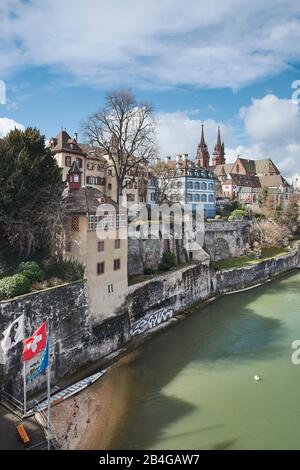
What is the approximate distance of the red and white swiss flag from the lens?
16.3 metres

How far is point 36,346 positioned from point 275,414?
1198cm

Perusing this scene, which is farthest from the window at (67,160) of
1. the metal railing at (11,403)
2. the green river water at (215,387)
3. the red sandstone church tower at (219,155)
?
the red sandstone church tower at (219,155)

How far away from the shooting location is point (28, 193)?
23.3 metres

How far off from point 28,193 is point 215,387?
52.9 ft

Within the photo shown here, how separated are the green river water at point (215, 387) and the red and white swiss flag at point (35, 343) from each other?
5.24m

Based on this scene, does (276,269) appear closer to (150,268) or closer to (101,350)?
(150,268)

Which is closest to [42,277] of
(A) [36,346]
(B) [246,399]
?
(A) [36,346]

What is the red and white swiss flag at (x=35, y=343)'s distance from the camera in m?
16.3

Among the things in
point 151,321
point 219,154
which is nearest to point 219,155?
point 219,154

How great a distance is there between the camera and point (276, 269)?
1972 inches

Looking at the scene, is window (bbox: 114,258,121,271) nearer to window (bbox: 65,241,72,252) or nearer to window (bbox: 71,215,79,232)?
window (bbox: 65,241,72,252)

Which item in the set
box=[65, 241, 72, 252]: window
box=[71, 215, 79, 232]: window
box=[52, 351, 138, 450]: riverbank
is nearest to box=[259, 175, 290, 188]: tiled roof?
box=[71, 215, 79, 232]: window

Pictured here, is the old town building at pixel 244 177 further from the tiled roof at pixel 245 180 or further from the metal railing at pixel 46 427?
the metal railing at pixel 46 427

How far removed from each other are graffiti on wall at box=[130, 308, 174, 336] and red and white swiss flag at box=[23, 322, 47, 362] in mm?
10418
